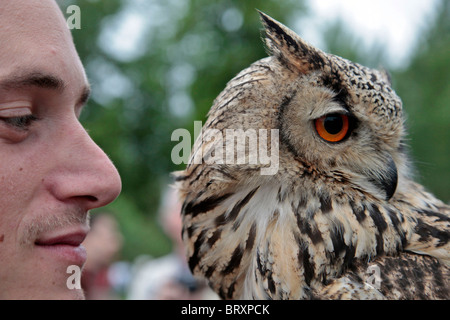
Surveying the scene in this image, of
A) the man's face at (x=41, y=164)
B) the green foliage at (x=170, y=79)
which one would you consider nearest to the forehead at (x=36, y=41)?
the man's face at (x=41, y=164)

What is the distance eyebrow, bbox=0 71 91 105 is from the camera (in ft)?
4.05

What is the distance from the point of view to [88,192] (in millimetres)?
1364

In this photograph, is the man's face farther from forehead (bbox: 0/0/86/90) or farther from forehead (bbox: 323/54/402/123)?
forehead (bbox: 323/54/402/123)

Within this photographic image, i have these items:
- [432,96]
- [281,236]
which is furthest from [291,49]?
[432,96]

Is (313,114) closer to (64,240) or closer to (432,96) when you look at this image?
(64,240)

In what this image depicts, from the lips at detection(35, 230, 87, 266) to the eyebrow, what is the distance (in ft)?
1.49

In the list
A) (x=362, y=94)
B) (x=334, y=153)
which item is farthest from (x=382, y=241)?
(x=362, y=94)

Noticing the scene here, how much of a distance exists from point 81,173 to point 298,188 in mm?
888

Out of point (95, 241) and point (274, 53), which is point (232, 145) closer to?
point (274, 53)

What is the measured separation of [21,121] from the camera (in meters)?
1.28

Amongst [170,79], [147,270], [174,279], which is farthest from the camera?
[170,79]

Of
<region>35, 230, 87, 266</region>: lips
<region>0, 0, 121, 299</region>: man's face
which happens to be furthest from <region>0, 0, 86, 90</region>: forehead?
<region>35, 230, 87, 266</region>: lips

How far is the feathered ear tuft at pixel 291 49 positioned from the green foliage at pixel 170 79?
22.0 ft

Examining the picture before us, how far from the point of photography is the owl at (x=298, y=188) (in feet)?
5.57
